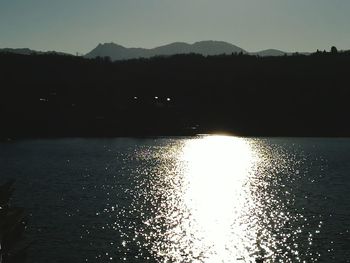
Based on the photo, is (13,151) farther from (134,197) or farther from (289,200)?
(289,200)

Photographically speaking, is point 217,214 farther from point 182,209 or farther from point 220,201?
point 220,201

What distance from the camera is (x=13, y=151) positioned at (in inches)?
7416

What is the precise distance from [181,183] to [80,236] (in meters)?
61.5

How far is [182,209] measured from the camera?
85.0 meters

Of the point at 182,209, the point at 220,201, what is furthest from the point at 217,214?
the point at 220,201

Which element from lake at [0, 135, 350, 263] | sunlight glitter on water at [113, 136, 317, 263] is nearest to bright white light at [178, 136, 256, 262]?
sunlight glitter on water at [113, 136, 317, 263]

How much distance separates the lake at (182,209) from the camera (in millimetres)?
55344

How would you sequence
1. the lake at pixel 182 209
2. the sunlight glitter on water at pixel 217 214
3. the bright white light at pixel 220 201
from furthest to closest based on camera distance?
the bright white light at pixel 220 201 < the sunlight glitter on water at pixel 217 214 < the lake at pixel 182 209

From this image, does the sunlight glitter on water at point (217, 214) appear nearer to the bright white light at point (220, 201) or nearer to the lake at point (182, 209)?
the bright white light at point (220, 201)

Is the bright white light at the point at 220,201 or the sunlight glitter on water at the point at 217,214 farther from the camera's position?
the bright white light at the point at 220,201

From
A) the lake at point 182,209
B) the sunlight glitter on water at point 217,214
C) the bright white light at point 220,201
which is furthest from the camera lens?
the bright white light at point 220,201

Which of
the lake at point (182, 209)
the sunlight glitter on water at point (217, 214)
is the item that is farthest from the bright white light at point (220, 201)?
the lake at point (182, 209)

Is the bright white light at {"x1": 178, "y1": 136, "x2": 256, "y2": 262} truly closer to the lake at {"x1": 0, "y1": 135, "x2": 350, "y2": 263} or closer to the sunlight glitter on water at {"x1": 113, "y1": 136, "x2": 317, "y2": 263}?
the sunlight glitter on water at {"x1": 113, "y1": 136, "x2": 317, "y2": 263}

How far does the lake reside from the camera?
55.3 metres
